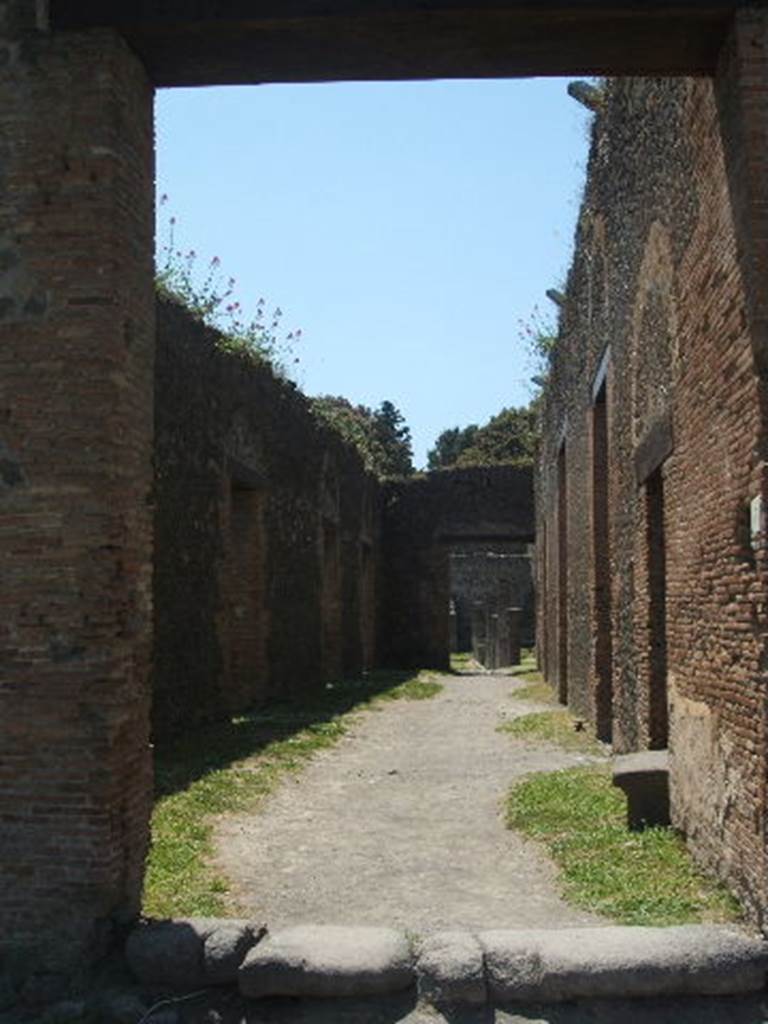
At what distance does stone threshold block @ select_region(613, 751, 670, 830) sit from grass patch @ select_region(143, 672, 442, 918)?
2813mm

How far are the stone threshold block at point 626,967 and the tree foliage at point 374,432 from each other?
15.9 m

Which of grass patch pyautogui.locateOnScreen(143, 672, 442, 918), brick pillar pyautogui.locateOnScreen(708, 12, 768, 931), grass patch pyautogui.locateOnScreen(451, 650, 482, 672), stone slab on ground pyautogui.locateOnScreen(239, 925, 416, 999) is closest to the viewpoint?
stone slab on ground pyautogui.locateOnScreen(239, 925, 416, 999)

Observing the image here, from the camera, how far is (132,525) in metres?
5.44

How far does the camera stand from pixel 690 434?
6.83 metres

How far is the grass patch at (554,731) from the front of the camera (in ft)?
41.0

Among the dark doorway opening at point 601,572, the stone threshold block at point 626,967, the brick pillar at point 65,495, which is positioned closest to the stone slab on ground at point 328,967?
the stone threshold block at point 626,967

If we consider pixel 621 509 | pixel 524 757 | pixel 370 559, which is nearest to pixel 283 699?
pixel 524 757

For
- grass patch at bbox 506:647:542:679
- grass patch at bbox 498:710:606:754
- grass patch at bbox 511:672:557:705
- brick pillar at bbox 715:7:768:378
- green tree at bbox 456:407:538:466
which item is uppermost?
green tree at bbox 456:407:538:466

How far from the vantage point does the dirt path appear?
6.02m

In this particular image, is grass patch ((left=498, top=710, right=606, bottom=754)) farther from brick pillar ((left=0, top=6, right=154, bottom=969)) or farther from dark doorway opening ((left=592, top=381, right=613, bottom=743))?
brick pillar ((left=0, top=6, right=154, bottom=969))

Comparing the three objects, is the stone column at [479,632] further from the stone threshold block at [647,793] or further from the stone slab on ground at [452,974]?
the stone slab on ground at [452,974]

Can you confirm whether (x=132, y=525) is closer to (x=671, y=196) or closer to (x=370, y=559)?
(x=671, y=196)

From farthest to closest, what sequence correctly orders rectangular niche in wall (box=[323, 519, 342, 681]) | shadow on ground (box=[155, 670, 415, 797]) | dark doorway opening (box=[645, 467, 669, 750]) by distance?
1. rectangular niche in wall (box=[323, 519, 342, 681])
2. shadow on ground (box=[155, 670, 415, 797])
3. dark doorway opening (box=[645, 467, 669, 750])

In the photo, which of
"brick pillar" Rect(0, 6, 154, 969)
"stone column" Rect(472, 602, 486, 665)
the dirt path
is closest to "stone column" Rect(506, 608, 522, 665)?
"stone column" Rect(472, 602, 486, 665)
